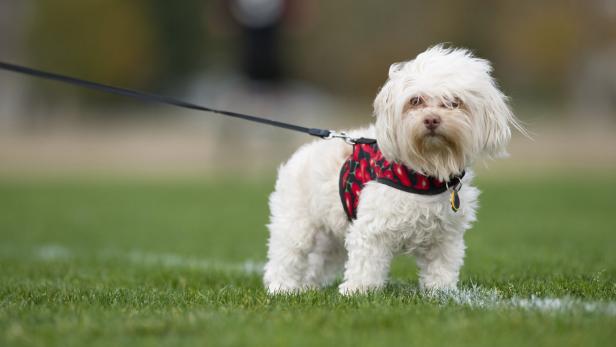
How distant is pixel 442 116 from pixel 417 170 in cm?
37

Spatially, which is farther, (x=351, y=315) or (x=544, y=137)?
(x=544, y=137)

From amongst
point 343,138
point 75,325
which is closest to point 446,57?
point 343,138

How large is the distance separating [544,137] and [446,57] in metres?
31.1

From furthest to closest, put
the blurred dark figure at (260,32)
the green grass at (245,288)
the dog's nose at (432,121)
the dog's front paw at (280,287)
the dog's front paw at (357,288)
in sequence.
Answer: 1. the blurred dark figure at (260,32)
2. the dog's front paw at (280,287)
3. the dog's front paw at (357,288)
4. the dog's nose at (432,121)
5. the green grass at (245,288)

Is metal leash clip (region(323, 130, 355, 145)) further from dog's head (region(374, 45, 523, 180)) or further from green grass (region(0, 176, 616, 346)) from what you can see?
green grass (region(0, 176, 616, 346))

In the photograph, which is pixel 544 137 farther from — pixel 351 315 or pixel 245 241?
pixel 351 315

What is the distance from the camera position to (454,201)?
16.0 ft

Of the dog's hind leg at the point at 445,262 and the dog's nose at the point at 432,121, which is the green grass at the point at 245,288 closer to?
the dog's hind leg at the point at 445,262

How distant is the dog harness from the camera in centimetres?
489

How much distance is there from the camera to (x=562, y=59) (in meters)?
38.1

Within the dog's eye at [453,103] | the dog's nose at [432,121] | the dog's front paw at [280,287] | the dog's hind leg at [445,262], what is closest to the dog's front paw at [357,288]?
the dog's hind leg at [445,262]

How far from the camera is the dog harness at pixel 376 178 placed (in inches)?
193

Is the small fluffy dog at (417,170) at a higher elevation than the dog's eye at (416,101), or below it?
below

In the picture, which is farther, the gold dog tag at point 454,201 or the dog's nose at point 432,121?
the gold dog tag at point 454,201
